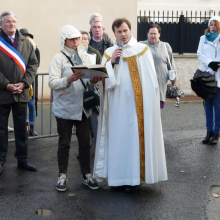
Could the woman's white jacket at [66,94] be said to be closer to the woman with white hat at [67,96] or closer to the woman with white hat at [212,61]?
the woman with white hat at [67,96]

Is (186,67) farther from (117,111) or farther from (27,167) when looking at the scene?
(117,111)

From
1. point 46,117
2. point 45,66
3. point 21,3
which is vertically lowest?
point 46,117

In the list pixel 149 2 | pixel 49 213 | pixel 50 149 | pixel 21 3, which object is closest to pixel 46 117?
pixel 50 149

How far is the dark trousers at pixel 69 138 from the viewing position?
19.3ft

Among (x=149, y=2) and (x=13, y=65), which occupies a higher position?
(x=149, y=2)

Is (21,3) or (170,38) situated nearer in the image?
(21,3)

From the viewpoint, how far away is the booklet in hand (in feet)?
17.0

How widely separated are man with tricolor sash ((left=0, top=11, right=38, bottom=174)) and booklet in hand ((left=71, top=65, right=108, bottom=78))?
4.94 feet

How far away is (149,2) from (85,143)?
1880cm

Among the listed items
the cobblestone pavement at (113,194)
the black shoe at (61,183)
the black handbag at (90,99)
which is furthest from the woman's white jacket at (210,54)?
the black shoe at (61,183)

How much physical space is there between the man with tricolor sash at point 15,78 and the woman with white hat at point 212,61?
3111 mm

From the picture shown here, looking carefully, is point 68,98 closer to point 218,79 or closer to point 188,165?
point 188,165

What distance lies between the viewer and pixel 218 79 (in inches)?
324

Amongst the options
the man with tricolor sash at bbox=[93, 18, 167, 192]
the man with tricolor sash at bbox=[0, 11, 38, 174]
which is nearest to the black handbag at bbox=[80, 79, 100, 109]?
the man with tricolor sash at bbox=[93, 18, 167, 192]
